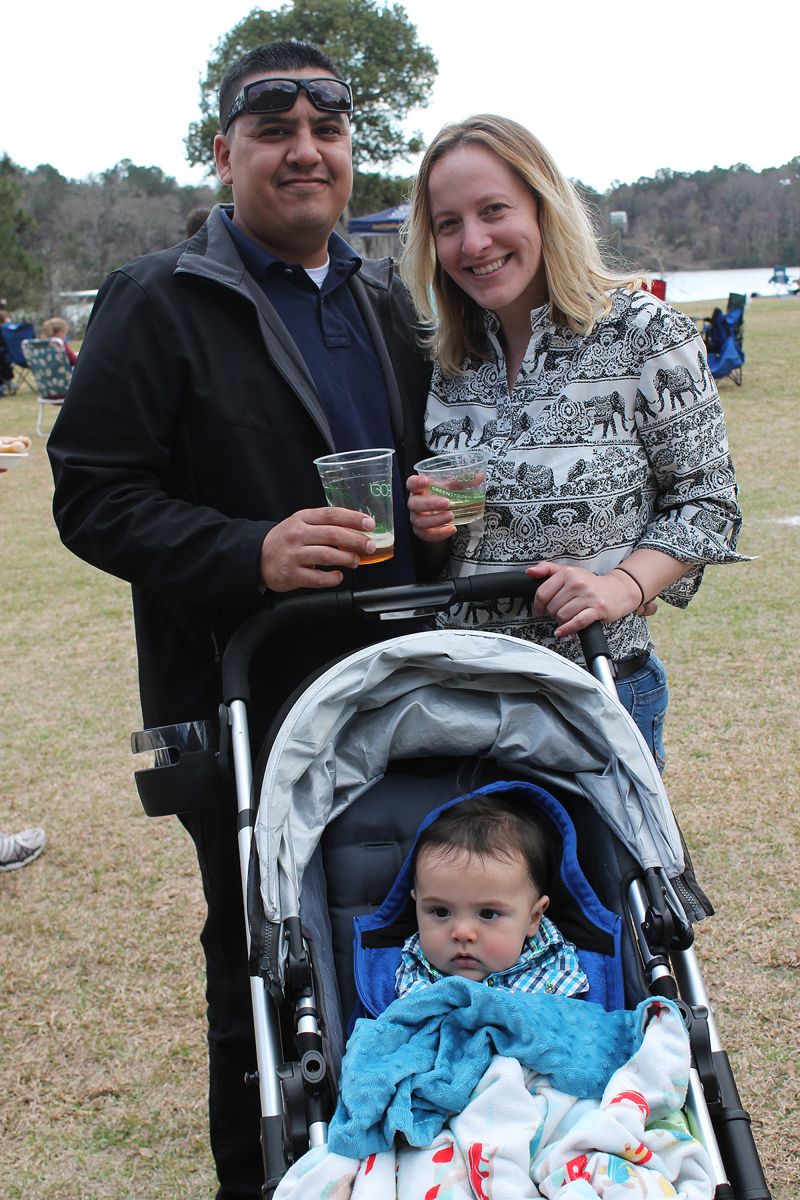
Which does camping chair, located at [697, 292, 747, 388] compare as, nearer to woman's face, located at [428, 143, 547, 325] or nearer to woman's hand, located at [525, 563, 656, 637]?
woman's face, located at [428, 143, 547, 325]

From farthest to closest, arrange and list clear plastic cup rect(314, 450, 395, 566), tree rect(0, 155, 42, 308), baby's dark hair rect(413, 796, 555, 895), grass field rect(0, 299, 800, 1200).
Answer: tree rect(0, 155, 42, 308) < grass field rect(0, 299, 800, 1200) < clear plastic cup rect(314, 450, 395, 566) < baby's dark hair rect(413, 796, 555, 895)

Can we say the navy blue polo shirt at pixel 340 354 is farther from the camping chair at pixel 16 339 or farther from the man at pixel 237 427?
the camping chair at pixel 16 339

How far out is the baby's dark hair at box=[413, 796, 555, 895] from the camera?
73.7 inches

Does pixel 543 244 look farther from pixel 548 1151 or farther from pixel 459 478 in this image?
pixel 548 1151

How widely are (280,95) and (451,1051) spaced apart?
1821mm

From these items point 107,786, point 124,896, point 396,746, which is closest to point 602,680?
point 396,746

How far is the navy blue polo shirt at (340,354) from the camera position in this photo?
89.3 inches

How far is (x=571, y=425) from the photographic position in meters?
2.15

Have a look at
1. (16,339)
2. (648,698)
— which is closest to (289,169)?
(648,698)

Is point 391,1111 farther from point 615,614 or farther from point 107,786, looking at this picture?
point 107,786

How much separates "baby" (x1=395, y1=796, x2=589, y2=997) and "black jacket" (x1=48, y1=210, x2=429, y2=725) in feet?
2.02

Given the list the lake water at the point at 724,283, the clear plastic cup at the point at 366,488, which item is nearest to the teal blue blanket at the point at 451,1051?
the clear plastic cup at the point at 366,488

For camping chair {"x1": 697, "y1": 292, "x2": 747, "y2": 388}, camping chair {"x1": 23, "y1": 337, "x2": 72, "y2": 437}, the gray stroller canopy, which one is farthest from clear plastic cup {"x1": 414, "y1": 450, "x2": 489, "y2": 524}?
camping chair {"x1": 23, "y1": 337, "x2": 72, "y2": 437}

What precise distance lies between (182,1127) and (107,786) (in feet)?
6.84
